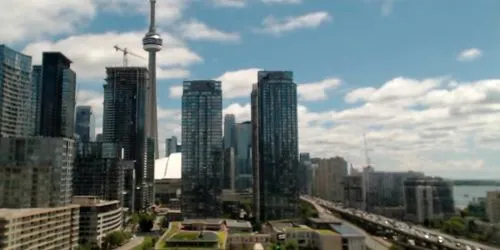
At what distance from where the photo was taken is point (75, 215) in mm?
42906

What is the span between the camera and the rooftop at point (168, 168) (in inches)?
4515

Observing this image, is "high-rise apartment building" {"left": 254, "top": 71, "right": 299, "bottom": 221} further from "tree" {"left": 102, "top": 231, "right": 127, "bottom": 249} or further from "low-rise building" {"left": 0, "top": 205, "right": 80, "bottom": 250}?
"low-rise building" {"left": 0, "top": 205, "right": 80, "bottom": 250}

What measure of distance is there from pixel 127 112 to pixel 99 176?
41.1 meters

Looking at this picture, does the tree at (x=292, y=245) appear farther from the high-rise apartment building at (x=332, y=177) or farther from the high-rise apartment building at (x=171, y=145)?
the high-rise apartment building at (x=171, y=145)

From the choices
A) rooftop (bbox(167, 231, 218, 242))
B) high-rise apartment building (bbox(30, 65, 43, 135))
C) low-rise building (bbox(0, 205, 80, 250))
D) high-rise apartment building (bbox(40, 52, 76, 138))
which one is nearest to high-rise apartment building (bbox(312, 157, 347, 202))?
high-rise apartment building (bbox(40, 52, 76, 138))

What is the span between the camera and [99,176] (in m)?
71.1

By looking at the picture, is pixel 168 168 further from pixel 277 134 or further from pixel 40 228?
pixel 40 228

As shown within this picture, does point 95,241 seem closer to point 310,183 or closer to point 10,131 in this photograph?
point 10,131

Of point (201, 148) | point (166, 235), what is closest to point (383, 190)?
point (201, 148)

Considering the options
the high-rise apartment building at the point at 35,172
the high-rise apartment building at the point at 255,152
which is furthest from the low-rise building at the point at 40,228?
the high-rise apartment building at the point at 255,152

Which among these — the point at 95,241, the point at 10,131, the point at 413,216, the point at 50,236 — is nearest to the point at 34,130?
the point at 10,131

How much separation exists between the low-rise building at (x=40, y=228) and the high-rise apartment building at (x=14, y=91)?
115ft

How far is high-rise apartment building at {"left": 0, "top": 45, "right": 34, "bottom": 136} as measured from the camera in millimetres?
70213

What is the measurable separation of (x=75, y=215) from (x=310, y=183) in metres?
107
